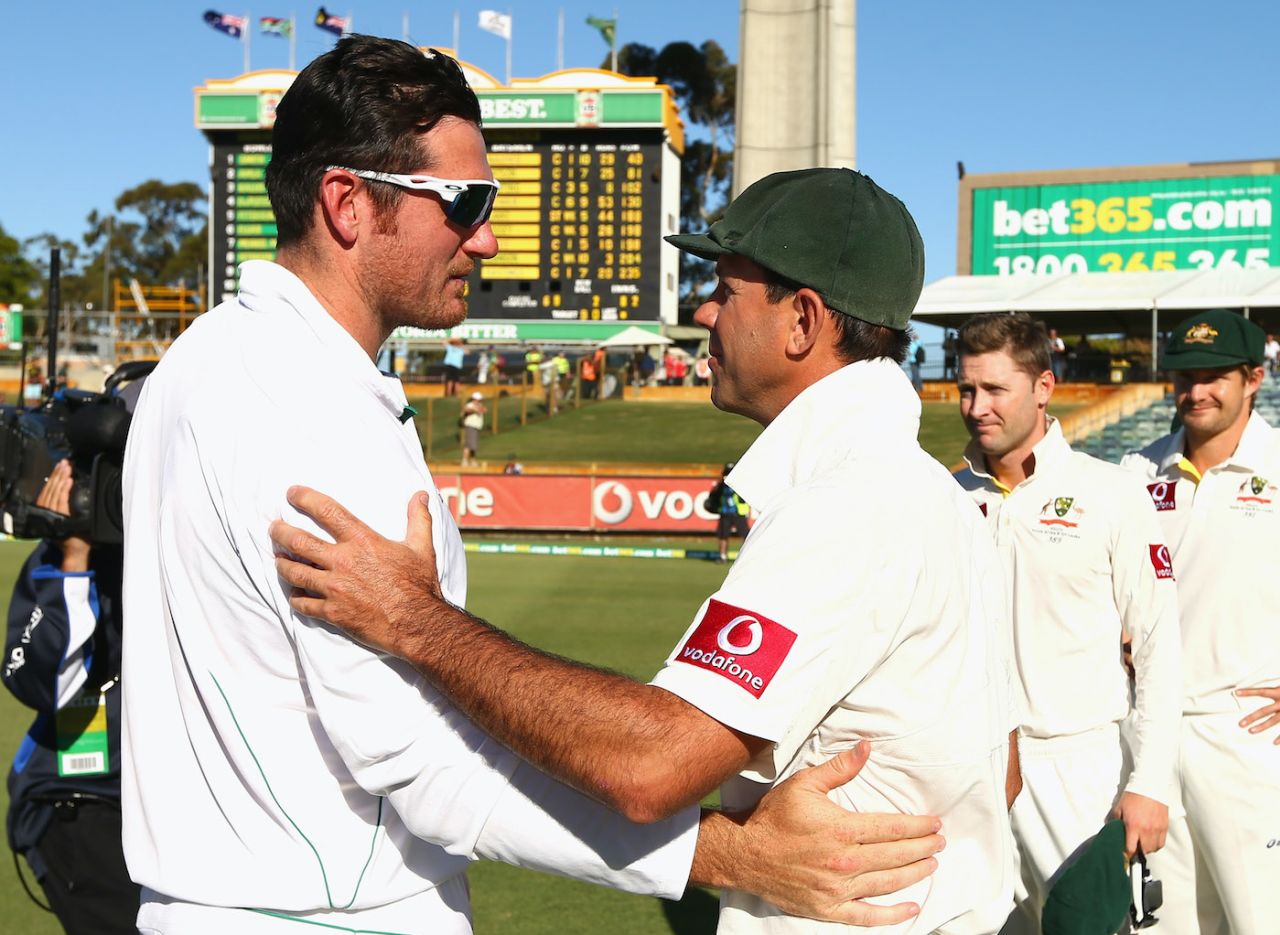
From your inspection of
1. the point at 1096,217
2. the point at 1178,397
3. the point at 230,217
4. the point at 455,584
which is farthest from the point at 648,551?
the point at 1096,217

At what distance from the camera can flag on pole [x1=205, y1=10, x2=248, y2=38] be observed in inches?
1706

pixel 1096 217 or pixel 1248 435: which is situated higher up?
pixel 1096 217

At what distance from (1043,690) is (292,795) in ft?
9.55

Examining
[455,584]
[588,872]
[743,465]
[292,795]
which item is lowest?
[588,872]

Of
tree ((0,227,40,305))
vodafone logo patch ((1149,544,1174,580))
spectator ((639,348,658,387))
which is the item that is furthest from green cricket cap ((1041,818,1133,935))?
tree ((0,227,40,305))

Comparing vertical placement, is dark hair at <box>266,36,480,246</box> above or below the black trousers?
above

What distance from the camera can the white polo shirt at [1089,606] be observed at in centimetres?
411

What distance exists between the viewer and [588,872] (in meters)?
1.92

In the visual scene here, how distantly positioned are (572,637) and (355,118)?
9377 mm

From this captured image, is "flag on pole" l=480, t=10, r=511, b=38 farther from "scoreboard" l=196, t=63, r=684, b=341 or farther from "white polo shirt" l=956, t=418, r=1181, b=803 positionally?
"white polo shirt" l=956, t=418, r=1181, b=803

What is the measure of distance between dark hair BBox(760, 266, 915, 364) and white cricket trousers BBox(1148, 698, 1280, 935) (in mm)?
2692

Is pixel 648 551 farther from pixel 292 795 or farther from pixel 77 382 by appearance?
pixel 77 382

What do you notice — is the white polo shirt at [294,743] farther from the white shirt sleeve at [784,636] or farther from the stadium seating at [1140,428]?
the stadium seating at [1140,428]

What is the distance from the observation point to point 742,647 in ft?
5.95
